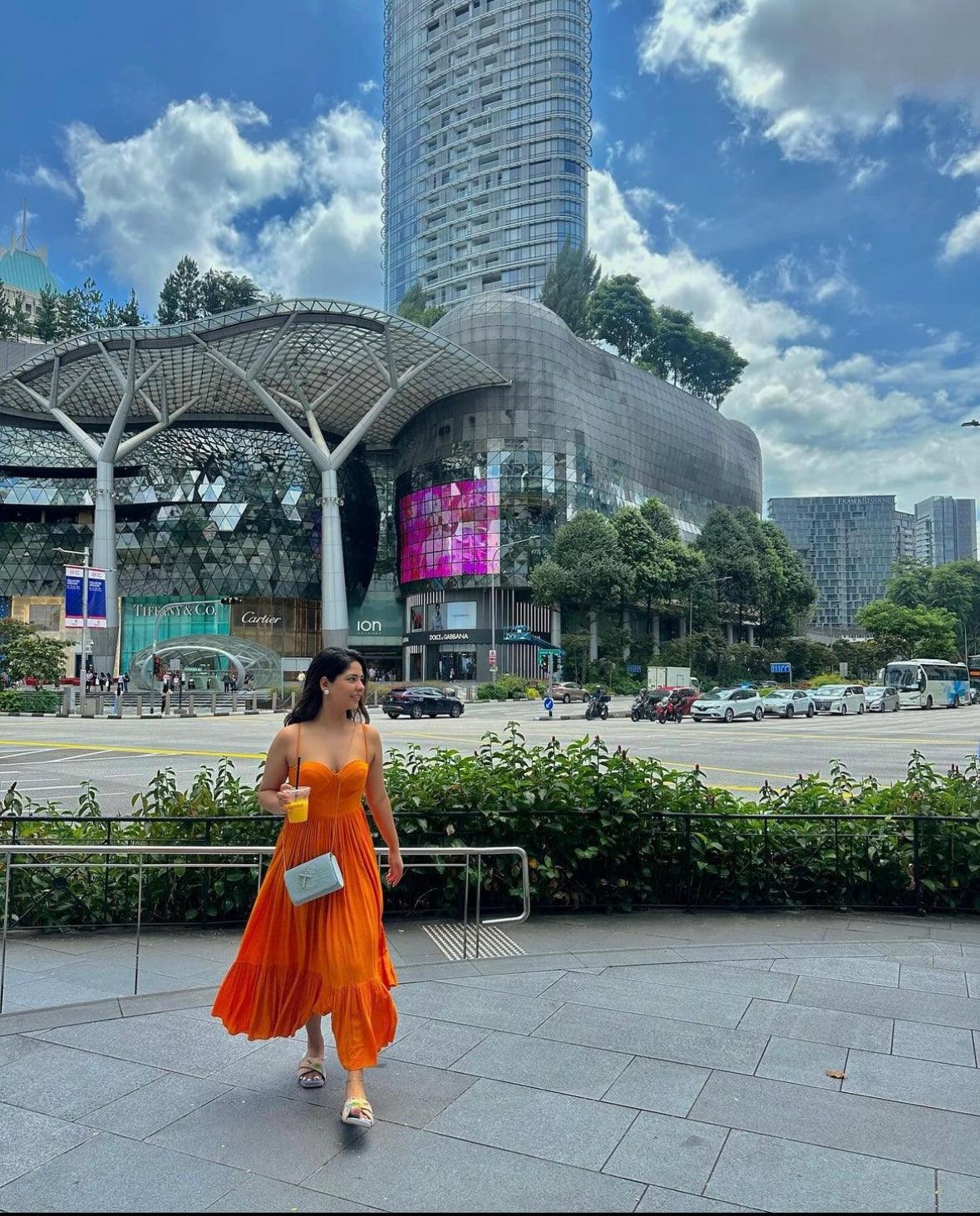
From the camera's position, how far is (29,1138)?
133 inches

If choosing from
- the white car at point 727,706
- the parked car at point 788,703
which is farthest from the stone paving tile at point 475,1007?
the parked car at point 788,703

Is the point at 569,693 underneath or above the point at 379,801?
underneath

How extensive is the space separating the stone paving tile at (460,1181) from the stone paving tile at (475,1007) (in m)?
1.27

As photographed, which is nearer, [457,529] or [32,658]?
[32,658]

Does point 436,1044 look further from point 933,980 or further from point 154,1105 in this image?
point 933,980

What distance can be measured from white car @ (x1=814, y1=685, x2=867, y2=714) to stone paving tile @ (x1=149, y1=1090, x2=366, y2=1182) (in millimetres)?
47556

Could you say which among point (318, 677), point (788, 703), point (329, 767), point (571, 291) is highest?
point (571, 291)

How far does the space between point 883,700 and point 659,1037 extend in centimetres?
5237

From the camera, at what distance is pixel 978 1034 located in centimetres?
455

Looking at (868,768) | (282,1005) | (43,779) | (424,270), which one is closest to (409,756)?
(282,1005)

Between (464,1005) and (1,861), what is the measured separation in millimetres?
3953

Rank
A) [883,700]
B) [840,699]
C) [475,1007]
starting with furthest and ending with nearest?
[883,700]
[840,699]
[475,1007]

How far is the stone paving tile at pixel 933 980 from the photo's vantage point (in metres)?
5.25

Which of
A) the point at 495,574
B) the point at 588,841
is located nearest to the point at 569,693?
the point at 495,574
